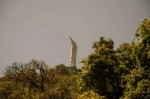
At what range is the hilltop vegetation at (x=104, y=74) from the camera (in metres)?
10.2

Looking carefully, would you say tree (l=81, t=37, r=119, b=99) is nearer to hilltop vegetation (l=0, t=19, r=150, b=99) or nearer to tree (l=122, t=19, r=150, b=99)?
hilltop vegetation (l=0, t=19, r=150, b=99)

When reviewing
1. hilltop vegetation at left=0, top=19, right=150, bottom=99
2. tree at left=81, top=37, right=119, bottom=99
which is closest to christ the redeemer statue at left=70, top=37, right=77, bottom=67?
hilltop vegetation at left=0, top=19, right=150, bottom=99

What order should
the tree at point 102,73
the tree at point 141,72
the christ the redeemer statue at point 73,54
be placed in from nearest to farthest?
the tree at point 141,72, the tree at point 102,73, the christ the redeemer statue at point 73,54

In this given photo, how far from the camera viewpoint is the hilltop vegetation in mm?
10211

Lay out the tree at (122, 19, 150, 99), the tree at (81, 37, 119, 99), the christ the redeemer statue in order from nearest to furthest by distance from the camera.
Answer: the tree at (122, 19, 150, 99), the tree at (81, 37, 119, 99), the christ the redeemer statue

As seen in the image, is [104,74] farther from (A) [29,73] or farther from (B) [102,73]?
(A) [29,73]

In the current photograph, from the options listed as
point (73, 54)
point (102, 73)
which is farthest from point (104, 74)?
point (73, 54)

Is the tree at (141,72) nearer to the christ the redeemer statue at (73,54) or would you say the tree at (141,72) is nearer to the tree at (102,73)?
the tree at (102,73)

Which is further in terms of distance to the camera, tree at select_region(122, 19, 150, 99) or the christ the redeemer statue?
the christ the redeemer statue

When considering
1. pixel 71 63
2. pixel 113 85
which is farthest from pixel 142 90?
pixel 71 63

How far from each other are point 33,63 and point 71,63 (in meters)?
33.9

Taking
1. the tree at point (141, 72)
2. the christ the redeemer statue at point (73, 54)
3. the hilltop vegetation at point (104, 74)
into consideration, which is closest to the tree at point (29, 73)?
the hilltop vegetation at point (104, 74)

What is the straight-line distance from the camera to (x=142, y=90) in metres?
9.70

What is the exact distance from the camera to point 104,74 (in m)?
12.0
